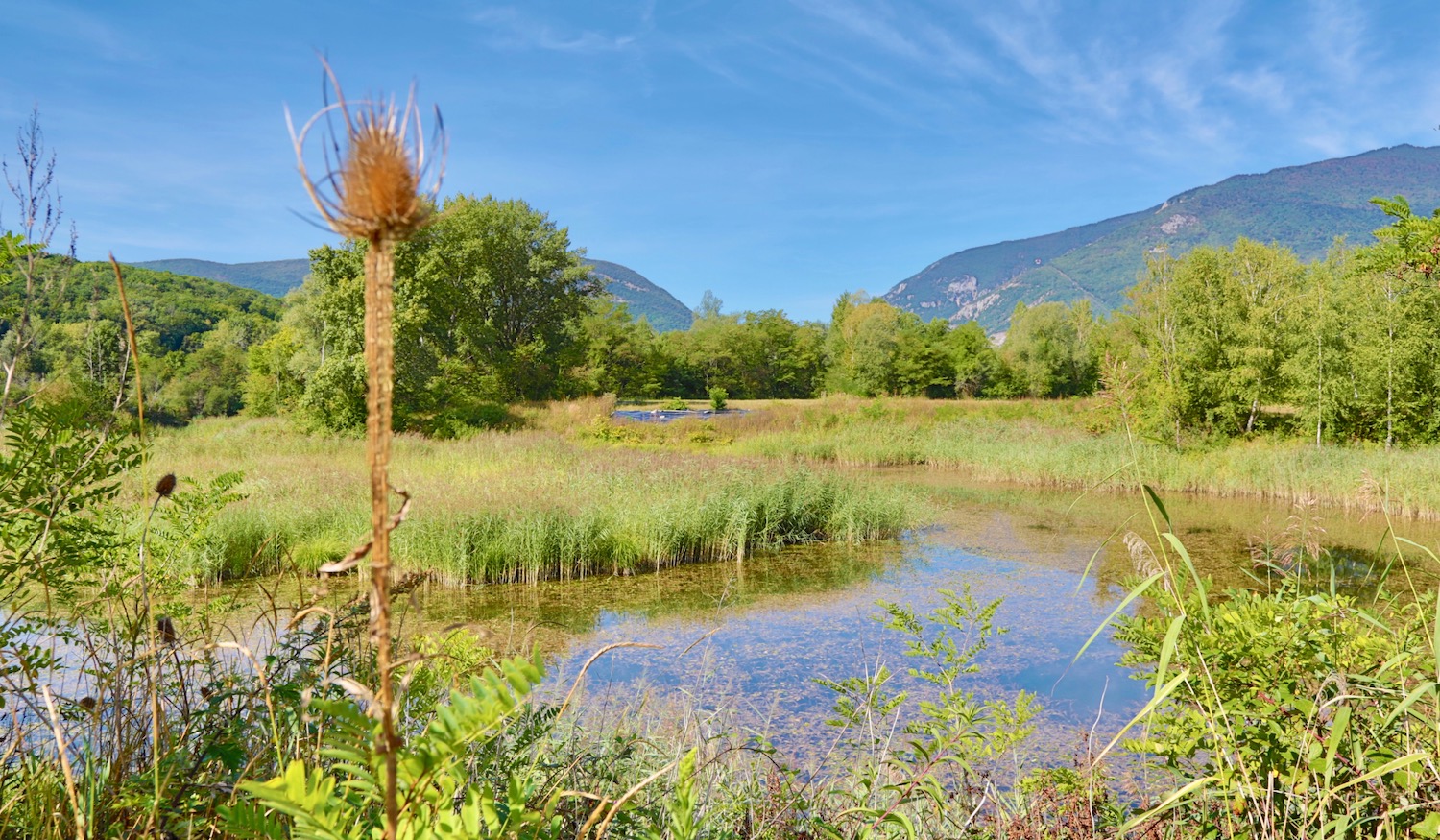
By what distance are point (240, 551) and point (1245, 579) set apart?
37.6ft

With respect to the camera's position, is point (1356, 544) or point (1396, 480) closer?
point (1356, 544)

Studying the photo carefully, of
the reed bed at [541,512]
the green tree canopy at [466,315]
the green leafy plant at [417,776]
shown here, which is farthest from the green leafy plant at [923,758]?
the green tree canopy at [466,315]

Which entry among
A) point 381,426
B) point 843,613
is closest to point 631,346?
point 843,613

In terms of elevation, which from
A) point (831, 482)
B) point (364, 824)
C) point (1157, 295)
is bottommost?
point (831, 482)

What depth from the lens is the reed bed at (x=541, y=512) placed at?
8.84 metres

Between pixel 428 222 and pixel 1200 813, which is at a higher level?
pixel 428 222

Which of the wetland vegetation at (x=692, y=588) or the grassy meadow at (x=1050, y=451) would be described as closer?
the wetland vegetation at (x=692, y=588)

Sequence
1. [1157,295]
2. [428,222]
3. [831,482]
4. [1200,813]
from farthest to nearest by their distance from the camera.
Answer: [1157,295], [831,482], [1200,813], [428,222]

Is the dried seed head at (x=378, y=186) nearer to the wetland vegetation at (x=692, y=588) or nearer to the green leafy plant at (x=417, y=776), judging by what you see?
the wetland vegetation at (x=692, y=588)

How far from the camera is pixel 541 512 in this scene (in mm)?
9438

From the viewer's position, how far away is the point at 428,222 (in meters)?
0.53

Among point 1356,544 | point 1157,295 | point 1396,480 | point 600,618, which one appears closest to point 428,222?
point 600,618

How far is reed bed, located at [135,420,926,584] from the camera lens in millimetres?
8836

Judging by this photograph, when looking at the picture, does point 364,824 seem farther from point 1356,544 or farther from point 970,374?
point 970,374
